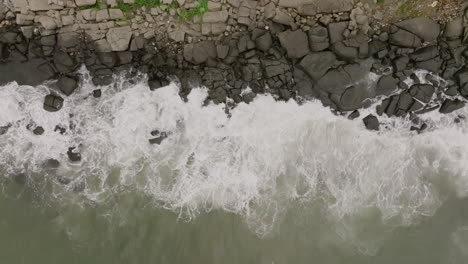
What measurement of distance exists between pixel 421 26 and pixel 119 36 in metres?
8.46

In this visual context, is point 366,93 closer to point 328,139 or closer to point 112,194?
point 328,139

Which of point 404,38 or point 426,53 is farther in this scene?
point 426,53

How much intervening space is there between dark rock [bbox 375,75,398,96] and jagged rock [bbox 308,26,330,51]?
195 centimetres

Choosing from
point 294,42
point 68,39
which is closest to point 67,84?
point 68,39

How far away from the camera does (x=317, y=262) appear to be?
923 centimetres

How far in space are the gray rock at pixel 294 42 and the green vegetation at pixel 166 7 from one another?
2.27 m

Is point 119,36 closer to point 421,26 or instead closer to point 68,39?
point 68,39

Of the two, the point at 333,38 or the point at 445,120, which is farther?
the point at 445,120

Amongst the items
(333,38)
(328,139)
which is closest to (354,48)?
(333,38)

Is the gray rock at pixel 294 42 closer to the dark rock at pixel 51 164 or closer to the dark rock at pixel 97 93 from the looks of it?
the dark rock at pixel 97 93

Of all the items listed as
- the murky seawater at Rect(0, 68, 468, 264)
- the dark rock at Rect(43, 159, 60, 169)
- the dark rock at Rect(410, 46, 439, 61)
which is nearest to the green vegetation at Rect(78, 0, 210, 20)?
the murky seawater at Rect(0, 68, 468, 264)

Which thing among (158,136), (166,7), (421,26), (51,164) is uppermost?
(421,26)

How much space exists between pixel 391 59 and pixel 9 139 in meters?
11.4

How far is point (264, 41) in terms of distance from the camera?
29.0 ft
